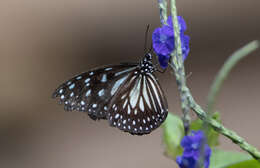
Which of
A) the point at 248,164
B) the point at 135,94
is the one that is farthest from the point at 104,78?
the point at 248,164

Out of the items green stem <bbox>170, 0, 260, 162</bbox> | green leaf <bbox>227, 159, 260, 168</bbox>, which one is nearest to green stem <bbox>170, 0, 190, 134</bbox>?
green stem <bbox>170, 0, 260, 162</bbox>

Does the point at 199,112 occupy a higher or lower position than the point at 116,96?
higher

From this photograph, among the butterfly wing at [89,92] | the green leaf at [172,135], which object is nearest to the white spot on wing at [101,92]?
the butterfly wing at [89,92]

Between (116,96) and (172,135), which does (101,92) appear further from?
(172,135)

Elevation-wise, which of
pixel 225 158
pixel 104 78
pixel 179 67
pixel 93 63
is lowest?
pixel 93 63

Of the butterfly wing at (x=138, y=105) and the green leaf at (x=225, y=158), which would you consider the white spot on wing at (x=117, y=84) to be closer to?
the butterfly wing at (x=138, y=105)

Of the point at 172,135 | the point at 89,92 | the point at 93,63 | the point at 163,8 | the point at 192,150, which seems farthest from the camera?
the point at 93,63

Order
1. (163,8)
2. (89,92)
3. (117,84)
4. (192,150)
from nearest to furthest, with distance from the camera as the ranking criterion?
(192,150) < (163,8) < (89,92) < (117,84)

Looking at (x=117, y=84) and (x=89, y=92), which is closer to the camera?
(x=89, y=92)
